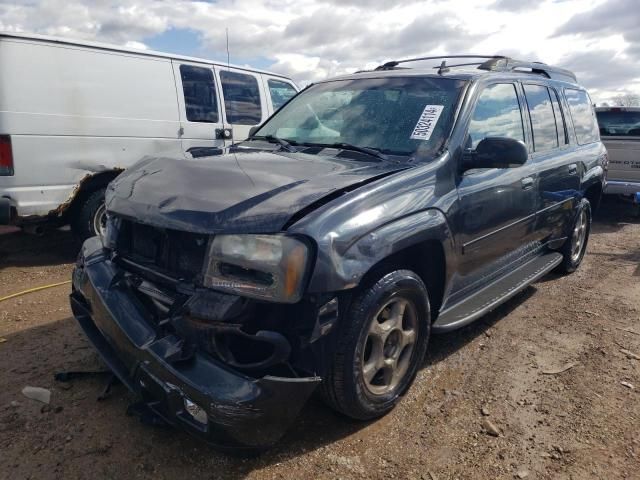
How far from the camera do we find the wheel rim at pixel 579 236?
541cm

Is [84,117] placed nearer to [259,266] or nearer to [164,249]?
[164,249]

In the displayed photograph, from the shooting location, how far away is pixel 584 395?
3172 millimetres

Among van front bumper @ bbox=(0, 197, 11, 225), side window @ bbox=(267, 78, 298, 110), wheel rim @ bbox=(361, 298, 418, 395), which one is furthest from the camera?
side window @ bbox=(267, 78, 298, 110)

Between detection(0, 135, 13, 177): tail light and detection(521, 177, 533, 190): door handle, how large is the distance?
437cm

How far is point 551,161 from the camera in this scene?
4.37 m

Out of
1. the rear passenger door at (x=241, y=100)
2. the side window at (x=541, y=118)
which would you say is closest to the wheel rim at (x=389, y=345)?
the side window at (x=541, y=118)

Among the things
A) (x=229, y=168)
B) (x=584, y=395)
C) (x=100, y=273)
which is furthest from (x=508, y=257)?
(x=100, y=273)

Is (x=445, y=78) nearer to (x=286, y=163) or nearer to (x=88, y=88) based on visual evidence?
(x=286, y=163)

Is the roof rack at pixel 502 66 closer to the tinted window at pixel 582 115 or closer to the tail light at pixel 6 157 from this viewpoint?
the tinted window at pixel 582 115

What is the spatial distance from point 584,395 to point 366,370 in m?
1.43

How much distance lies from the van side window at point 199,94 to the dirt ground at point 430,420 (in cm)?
290

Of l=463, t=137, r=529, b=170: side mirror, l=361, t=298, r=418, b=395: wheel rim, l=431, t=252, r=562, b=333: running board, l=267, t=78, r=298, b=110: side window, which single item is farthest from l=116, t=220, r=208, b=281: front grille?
l=267, t=78, r=298, b=110: side window

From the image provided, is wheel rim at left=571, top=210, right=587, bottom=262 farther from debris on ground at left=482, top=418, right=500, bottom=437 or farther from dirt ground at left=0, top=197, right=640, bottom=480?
debris on ground at left=482, top=418, right=500, bottom=437

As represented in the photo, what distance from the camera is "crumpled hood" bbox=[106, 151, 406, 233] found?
2.32m
